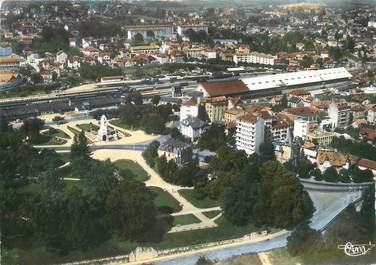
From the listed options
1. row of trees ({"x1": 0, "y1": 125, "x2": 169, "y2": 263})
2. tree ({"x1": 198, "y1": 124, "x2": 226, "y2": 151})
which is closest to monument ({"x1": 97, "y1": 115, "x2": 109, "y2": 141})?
tree ({"x1": 198, "y1": 124, "x2": 226, "y2": 151})

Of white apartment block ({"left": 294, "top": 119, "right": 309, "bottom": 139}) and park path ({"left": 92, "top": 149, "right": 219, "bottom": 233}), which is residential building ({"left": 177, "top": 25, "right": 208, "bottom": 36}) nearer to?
white apartment block ({"left": 294, "top": 119, "right": 309, "bottom": 139})

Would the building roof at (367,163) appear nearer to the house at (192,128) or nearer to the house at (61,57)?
the house at (192,128)

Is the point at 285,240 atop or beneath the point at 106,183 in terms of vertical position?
beneath

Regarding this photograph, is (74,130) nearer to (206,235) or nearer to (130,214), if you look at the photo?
(130,214)

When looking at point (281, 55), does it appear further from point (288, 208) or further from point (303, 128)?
point (288, 208)

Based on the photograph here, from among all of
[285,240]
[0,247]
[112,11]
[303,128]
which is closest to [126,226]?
[0,247]

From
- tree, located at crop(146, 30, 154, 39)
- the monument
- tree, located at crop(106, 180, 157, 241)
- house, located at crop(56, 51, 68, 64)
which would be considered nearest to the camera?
tree, located at crop(106, 180, 157, 241)
